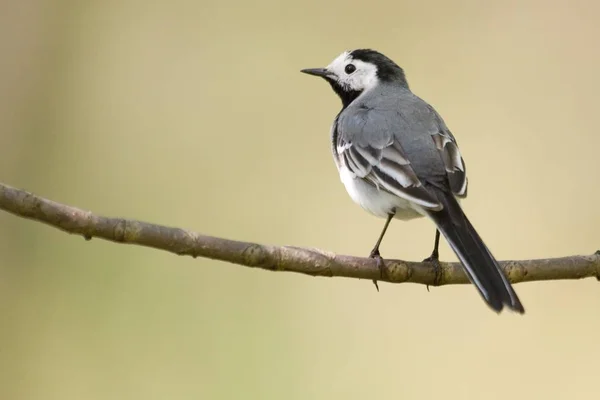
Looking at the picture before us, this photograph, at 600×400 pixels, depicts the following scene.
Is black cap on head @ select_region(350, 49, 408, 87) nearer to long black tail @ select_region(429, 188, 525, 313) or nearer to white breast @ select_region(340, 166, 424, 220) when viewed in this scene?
white breast @ select_region(340, 166, 424, 220)

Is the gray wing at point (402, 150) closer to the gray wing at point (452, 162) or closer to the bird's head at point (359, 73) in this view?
the gray wing at point (452, 162)

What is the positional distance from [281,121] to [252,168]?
315mm

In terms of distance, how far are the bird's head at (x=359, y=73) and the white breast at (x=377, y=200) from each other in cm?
62

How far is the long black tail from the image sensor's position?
6.02 feet

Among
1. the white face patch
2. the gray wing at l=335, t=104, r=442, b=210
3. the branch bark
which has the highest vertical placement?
the white face patch

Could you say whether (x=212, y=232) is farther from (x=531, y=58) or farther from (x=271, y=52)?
(x=531, y=58)

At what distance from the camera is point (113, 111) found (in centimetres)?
438

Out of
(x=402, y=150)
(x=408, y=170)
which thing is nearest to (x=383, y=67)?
(x=402, y=150)

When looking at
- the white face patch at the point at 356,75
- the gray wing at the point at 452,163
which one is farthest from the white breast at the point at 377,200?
the white face patch at the point at 356,75

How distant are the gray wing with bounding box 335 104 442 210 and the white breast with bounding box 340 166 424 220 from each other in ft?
0.14

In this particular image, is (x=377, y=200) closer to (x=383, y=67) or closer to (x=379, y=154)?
(x=379, y=154)

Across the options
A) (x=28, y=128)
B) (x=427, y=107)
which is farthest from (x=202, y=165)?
(x=427, y=107)

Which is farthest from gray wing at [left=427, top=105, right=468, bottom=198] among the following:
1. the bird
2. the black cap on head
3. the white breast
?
the black cap on head

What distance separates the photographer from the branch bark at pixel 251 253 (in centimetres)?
161
